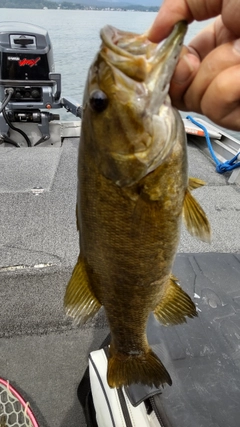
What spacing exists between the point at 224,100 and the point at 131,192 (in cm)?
39

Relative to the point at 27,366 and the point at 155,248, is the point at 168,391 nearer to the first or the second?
the point at 155,248

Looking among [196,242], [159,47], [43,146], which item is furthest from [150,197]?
[43,146]

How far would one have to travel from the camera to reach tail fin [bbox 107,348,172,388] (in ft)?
5.12

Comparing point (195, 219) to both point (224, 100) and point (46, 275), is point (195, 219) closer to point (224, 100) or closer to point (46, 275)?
point (224, 100)

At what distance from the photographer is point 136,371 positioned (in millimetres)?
1593

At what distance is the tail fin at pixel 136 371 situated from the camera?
1.56 m

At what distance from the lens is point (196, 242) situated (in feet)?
12.6

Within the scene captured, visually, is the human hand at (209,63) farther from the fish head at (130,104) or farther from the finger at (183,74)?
the fish head at (130,104)

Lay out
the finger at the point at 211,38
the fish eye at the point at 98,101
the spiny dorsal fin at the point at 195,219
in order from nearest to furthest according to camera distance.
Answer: the fish eye at the point at 98,101, the finger at the point at 211,38, the spiny dorsal fin at the point at 195,219

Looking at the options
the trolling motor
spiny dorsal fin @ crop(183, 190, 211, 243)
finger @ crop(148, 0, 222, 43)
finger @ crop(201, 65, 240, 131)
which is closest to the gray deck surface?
the trolling motor

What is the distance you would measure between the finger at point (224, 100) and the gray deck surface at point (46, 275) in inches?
83.0

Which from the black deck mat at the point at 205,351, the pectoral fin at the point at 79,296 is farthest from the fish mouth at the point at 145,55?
the black deck mat at the point at 205,351

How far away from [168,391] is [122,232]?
3.05ft

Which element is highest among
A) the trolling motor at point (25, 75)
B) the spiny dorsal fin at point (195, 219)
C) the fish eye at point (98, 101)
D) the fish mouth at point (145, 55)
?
the fish mouth at point (145, 55)
